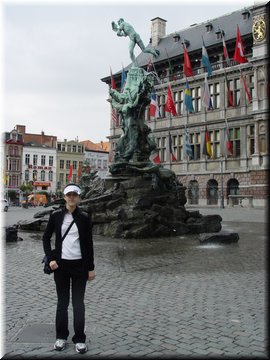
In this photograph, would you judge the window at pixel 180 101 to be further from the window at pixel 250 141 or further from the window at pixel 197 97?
the window at pixel 250 141

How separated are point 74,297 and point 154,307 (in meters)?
1.68

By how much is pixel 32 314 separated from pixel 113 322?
1099 millimetres

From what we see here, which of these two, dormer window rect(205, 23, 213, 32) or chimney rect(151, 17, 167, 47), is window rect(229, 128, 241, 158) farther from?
chimney rect(151, 17, 167, 47)

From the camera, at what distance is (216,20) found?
52.4 meters

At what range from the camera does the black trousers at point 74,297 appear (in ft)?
13.8

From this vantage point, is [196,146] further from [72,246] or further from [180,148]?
[72,246]

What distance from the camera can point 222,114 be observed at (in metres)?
47.7

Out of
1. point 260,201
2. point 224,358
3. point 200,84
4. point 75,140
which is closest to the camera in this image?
point 224,358

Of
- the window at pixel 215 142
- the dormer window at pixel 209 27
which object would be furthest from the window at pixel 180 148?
the dormer window at pixel 209 27

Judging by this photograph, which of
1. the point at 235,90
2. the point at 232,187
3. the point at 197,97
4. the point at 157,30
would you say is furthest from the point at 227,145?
the point at 157,30

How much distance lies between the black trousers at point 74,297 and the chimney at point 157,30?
5914 centimetres

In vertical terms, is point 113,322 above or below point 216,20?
below

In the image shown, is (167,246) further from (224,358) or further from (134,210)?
(224,358)

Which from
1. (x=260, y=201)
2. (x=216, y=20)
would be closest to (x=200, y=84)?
(x=216, y=20)
